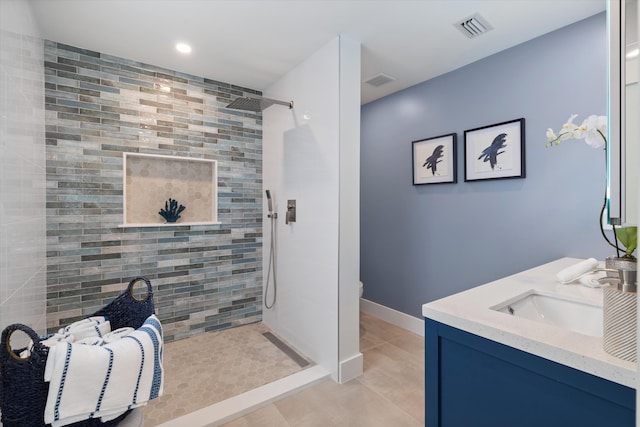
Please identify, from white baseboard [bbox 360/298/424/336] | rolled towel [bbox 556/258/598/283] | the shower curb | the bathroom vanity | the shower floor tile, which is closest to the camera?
the bathroom vanity

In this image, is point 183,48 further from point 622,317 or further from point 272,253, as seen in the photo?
point 622,317

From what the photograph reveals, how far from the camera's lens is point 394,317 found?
10.3 feet

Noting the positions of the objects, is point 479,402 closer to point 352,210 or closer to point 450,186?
point 352,210

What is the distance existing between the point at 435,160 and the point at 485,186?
0.51 metres

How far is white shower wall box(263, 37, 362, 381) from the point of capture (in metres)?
2.17

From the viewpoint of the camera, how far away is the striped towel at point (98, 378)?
31.9 inches

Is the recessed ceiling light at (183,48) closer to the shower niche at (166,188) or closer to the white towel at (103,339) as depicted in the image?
the shower niche at (166,188)

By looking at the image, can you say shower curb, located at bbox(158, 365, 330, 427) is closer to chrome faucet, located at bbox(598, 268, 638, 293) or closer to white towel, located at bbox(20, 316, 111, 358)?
white towel, located at bbox(20, 316, 111, 358)

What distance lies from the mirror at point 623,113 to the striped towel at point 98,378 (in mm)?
1302

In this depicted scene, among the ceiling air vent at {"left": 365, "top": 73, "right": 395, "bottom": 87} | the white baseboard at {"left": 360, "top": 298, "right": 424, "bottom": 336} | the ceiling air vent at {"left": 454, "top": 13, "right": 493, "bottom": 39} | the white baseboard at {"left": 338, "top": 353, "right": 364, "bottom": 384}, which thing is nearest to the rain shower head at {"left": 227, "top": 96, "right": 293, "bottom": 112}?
the ceiling air vent at {"left": 365, "top": 73, "right": 395, "bottom": 87}

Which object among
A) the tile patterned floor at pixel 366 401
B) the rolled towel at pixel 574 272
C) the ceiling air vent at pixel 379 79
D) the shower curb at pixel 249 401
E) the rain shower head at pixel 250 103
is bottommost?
the tile patterned floor at pixel 366 401

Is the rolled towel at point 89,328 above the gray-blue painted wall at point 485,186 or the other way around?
the other way around

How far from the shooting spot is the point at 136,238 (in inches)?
99.7

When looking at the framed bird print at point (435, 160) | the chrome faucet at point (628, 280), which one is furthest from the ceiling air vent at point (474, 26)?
the chrome faucet at point (628, 280)
